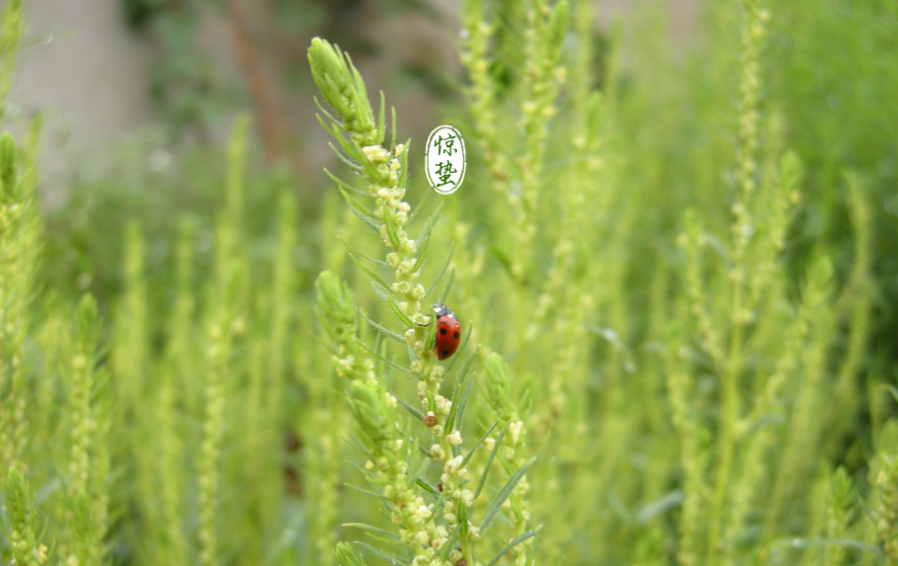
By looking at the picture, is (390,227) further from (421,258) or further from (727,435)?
(727,435)

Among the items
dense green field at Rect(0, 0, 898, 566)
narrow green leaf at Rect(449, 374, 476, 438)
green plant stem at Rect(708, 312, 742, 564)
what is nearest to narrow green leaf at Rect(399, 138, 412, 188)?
dense green field at Rect(0, 0, 898, 566)

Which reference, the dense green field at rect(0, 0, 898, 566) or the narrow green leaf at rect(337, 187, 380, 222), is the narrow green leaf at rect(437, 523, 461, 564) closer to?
the dense green field at rect(0, 0, 898, 566)

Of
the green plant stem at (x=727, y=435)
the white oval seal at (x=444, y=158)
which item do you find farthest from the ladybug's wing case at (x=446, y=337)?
the green plant stem at (x=727, y=435)

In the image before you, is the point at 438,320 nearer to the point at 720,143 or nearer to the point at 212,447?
the point at 212,447

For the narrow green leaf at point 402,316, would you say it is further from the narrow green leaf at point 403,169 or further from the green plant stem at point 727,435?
the green plant stem at point 727,435

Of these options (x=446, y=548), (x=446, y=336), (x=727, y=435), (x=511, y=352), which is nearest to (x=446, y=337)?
(x=446, y=336)

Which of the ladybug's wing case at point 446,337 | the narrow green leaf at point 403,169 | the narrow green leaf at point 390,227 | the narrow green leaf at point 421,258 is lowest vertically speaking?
the ladybug's wing case at point 446,337

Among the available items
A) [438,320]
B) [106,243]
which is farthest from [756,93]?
[106,243]
